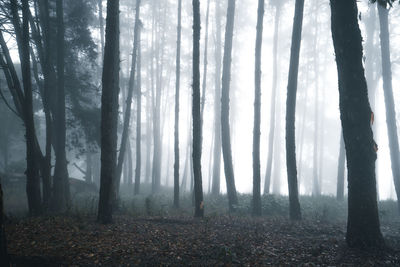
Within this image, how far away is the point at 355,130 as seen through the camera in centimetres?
611

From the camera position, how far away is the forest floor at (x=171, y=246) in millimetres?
5254

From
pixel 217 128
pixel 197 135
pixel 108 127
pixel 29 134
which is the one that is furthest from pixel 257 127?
pixel 217 128

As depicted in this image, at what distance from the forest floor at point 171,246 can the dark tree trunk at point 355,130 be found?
53cm

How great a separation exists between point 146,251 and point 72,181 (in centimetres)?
1735

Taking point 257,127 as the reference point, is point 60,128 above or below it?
below

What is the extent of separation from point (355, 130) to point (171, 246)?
206 inches

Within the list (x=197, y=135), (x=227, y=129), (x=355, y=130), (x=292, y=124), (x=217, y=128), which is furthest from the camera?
(x=217, y=128)

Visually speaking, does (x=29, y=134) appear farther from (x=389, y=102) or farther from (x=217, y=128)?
(x=389, y=102)

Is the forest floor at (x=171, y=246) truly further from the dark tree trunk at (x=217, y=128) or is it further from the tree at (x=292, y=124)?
the dark tree trunk at (x=217, y=128)

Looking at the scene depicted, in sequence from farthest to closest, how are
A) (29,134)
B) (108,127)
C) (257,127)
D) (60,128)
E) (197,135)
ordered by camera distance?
(257,127), (60,128), (197,135), (29,134), (108,127)

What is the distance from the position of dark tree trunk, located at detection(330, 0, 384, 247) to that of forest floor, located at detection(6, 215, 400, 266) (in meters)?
0.53

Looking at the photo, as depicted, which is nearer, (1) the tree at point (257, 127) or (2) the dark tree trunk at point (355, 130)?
(2) the dark tree trunk at point (355, 130)

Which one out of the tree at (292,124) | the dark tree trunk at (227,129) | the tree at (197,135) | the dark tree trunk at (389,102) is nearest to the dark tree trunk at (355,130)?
the tree at (292,124)

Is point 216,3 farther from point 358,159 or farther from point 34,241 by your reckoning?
point 34,241
